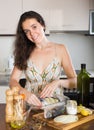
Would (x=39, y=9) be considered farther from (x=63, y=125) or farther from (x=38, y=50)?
(x=63, y=125)

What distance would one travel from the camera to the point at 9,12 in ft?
8.77

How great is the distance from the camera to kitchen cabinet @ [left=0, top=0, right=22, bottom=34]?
8.75 feet

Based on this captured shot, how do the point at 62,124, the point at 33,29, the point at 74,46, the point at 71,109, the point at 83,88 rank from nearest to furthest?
1. the point at 62,124
2. the point at 71,109
3. the point at 83,88
4. the point at 33,29
5. the point at 74,46

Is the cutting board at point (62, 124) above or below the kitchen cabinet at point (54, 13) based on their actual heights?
below

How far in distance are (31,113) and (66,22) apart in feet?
5.88

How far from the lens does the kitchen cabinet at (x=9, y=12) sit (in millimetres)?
2668

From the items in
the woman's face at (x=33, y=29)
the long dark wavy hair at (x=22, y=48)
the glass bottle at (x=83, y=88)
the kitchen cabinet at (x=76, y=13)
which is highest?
the kitchen cabinet at (x=76, y=13)

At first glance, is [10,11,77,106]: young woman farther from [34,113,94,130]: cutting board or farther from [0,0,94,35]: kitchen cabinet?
[0,0,94,35]: kitchen cabinet

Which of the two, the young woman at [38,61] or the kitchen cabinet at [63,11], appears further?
the kitchen cabinet at [63,11]

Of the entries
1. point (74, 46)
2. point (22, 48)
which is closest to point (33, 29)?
point (22, 48)

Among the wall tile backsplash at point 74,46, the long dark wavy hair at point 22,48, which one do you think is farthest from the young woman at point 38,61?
the wall tile backsplash at point 74,46

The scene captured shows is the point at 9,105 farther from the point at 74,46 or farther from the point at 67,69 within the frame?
the point at 74,46

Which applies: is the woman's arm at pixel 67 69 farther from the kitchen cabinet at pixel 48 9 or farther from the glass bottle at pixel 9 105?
the kitchen cabinet at pixel 48 9

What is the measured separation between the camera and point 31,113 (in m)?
1.13
